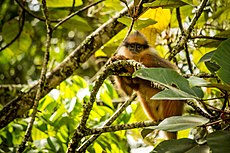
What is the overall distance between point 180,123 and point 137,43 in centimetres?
151

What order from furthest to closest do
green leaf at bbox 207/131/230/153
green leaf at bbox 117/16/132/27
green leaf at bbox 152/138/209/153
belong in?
green leaf at bbox 117/16/132/27 < green leaf at bbox 152/138/209/153 < green leaf at bbox 207/131/230/153

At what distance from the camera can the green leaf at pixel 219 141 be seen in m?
0.90

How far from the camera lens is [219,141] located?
93cm

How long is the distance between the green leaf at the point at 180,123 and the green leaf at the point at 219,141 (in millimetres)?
51

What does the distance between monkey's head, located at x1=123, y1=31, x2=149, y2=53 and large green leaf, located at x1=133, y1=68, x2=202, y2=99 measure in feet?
4.80

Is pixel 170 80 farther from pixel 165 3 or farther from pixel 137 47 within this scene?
pixel 137 47

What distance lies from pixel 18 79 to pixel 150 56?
2.65 m

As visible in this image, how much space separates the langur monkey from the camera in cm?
219

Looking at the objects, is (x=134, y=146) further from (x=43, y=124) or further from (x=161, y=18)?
(x=161, y=18)

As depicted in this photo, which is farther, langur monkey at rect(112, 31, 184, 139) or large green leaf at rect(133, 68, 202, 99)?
langur monkey at rect(112, 31, 184, 139)

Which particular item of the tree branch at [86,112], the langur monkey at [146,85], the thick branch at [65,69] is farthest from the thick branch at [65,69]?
the tree branch at [86,112]

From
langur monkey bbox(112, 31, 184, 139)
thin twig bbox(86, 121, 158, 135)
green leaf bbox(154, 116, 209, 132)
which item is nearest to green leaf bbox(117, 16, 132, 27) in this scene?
thin twig bbox(86, 121, 158, 135)

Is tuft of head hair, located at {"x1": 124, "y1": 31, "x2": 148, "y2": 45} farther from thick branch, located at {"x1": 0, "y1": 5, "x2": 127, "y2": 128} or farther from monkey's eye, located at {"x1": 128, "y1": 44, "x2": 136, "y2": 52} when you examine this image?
thick branch, located at {"x1": 0, "y1": 5, "x2": 127, "y2": 128}

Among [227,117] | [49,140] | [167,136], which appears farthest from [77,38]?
[227,117]
